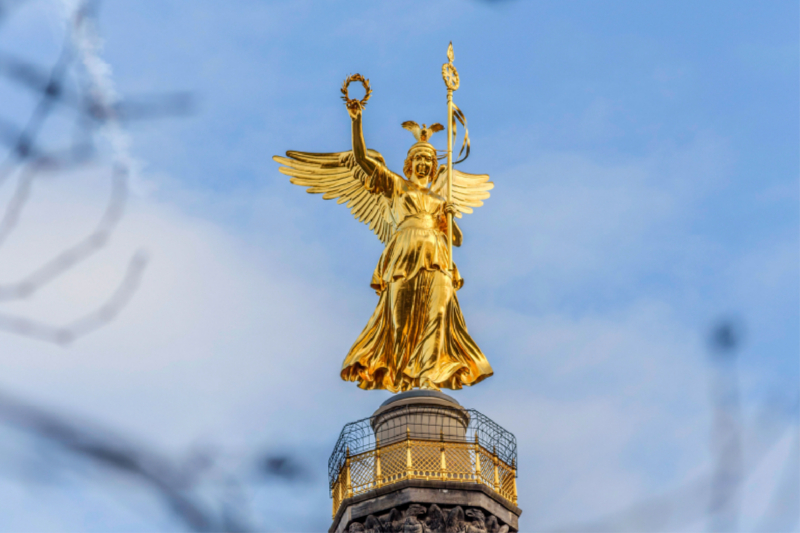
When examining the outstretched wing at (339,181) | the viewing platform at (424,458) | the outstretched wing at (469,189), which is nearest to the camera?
the viewing platform at (424,458)

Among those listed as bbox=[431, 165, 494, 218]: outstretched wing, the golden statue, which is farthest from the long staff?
bbox=[431, 165, 494, 218]: outstretched wing

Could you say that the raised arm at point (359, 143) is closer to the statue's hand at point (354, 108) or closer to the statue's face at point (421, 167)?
the statue's hand at point (354, 108)

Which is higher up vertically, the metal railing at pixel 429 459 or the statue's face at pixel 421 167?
the statue's face at pixel 421 167

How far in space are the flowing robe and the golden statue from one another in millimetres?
20

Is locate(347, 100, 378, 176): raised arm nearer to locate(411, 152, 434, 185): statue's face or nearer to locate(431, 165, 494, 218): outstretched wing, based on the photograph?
locate(411, 152, 434, 185): statue's face

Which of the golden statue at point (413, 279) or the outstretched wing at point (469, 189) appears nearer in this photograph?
the golden statue at point (413, 279)

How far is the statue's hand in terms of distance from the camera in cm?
2319

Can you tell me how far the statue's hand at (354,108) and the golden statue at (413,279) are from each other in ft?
0.07

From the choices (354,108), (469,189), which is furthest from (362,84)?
(469,189)

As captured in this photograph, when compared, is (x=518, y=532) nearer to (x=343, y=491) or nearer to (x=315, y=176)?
(x=343, y=491)

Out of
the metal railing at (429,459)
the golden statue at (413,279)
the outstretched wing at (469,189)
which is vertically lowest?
the metal railing at (429,459)

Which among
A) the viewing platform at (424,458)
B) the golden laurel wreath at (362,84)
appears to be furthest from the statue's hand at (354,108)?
the viewing platform at (424,458)

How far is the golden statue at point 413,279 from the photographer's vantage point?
22.7 metres

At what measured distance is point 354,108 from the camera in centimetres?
2325
